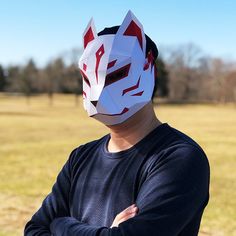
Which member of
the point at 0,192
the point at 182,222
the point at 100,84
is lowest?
the point at 0,192

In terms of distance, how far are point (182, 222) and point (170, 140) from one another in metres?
0.32

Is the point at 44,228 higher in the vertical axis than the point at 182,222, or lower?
lower

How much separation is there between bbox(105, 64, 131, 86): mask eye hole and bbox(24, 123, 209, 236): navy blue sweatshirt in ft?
0.83

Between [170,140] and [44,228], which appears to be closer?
[170,140]

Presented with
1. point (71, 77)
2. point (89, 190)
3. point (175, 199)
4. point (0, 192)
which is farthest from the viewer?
point (71, 77)

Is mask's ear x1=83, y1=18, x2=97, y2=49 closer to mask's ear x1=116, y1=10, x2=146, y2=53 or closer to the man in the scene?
the man

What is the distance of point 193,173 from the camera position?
5.60 ft

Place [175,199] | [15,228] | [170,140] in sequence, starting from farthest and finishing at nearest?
[15,228]
[170,140]
[175,199]

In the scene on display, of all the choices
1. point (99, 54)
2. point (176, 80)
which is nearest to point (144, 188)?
point (99, 54)

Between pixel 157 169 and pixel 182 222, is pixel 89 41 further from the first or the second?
pixel 182 222

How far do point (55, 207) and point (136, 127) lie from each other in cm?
62

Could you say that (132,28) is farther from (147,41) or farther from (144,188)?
(144,188)

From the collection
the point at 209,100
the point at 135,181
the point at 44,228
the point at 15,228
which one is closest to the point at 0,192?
the point at 15,228

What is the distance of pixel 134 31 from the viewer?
1844mm
